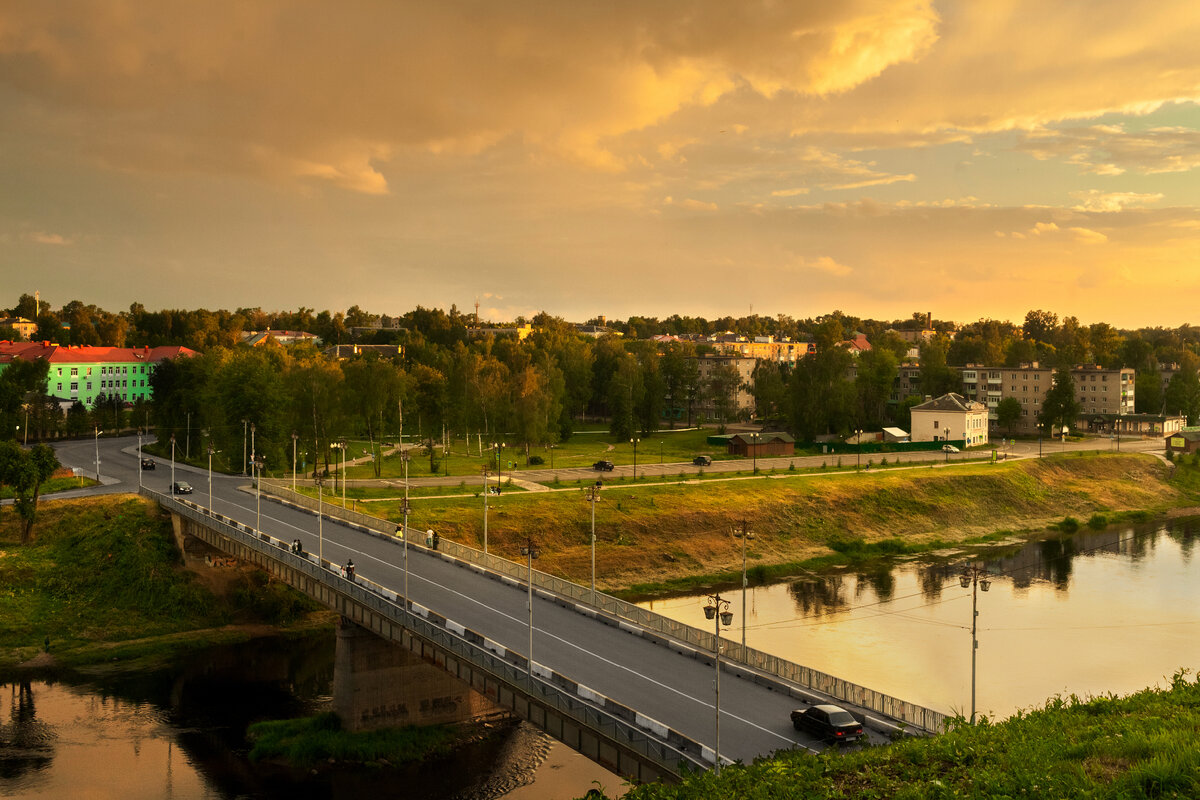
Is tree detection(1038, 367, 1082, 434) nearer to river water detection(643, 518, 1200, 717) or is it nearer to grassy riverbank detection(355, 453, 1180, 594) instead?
grassy riverbank detection(355, 453, 1180, 594)

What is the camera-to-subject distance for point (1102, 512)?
11888 cm

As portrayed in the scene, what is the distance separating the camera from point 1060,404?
159875 millimetres

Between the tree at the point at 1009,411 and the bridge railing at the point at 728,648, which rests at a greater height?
the tree at the point at 1009,411

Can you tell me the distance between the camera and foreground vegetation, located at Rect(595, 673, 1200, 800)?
78.4 feet

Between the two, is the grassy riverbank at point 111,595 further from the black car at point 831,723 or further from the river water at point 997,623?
the black car at point 831,723

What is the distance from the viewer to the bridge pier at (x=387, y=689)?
5103cm

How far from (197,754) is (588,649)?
21.8 metres

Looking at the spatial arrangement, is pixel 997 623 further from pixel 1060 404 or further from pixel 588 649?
pixel 1060 404

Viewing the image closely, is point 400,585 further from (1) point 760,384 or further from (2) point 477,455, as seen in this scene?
(1) point 760,384

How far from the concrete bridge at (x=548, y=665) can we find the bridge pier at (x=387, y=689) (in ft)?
0.23

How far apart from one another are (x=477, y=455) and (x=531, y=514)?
1625 inches

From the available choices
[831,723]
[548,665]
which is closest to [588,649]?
[548,665]

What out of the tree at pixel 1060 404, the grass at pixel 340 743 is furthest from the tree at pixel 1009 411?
the grass at pixel 340 743

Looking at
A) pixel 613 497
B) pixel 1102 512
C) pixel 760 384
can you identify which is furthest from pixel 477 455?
pixel 1102 512
